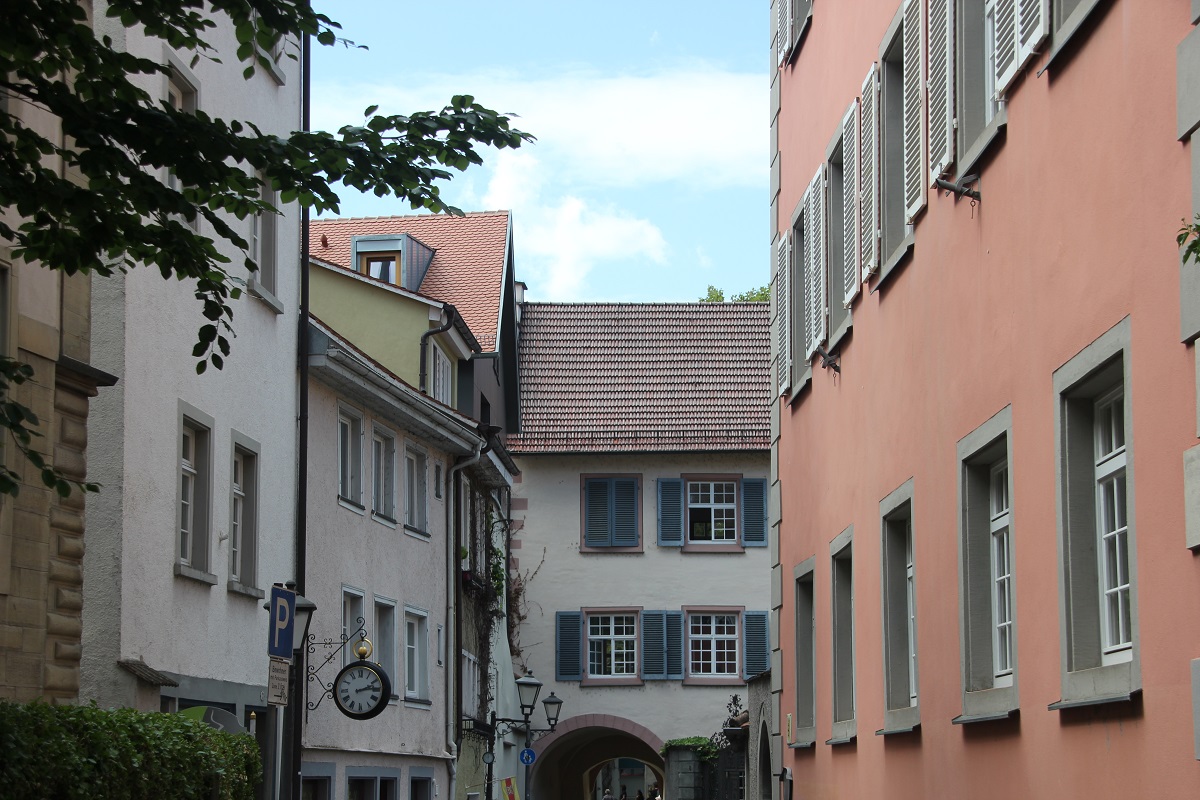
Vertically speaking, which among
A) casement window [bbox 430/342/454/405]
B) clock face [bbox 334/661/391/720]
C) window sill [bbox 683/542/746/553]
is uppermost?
casement window [bbox 430/342/454/405]

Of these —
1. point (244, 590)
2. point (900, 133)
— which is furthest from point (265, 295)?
point (900, 133)

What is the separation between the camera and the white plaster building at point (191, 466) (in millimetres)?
14055

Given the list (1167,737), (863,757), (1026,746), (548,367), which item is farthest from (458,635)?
(1167,737)

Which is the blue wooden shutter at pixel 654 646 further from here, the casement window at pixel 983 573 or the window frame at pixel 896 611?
the casement window at pixel 983 573

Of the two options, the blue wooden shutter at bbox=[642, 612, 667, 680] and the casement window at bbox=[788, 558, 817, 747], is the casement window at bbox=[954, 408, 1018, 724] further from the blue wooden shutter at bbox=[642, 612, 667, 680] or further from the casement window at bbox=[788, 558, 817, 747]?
the blue wooden shutter at bbox=[642, 612, 667, 680]

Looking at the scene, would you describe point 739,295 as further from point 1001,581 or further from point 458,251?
point 1001,581

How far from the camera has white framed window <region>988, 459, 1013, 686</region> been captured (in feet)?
31.0

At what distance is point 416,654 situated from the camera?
2528 centimetres

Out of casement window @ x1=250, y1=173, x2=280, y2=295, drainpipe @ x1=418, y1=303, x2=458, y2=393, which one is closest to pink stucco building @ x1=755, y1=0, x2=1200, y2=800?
casement window @ x1=250, y1=173, x2=280, y2=295

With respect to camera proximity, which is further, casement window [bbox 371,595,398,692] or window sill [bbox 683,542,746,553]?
window sill [bbox 683,542,746,553]

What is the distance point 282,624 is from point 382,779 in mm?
11903

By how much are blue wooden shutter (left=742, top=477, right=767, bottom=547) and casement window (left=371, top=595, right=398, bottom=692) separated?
576 inches

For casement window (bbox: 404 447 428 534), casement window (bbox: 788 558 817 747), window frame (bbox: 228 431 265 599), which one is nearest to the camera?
casement window (bbox: 788 558 817 747)

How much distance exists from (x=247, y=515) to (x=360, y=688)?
2797 mm
